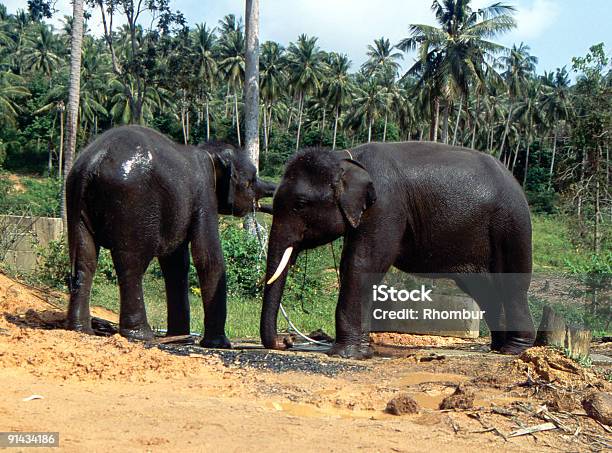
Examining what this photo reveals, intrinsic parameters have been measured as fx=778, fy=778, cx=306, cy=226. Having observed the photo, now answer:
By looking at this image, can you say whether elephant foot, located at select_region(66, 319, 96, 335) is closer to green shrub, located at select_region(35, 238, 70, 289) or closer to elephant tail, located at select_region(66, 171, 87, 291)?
elephant tail, located at select_region(66, 171, 87, 291)

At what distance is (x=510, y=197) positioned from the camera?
9414mm

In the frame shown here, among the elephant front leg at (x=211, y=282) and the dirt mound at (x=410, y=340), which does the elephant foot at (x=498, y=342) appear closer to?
the dirt mound at (x=410, y=340)

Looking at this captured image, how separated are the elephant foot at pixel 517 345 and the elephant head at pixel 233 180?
3434 millimetres

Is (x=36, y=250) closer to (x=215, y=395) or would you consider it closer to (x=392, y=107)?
(x=215, y=395)

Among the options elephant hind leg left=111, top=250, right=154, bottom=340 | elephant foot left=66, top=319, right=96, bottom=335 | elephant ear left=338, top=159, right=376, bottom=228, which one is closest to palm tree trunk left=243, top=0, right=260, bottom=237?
elephant ear left=338, top=159, right=376, bottom=228

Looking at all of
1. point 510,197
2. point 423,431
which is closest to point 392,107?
point 510,197

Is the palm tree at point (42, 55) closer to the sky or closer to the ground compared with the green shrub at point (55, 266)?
closer to the sky

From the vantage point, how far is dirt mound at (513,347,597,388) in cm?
668

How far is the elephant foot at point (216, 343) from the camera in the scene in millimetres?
9047

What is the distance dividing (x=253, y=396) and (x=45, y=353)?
199 cm

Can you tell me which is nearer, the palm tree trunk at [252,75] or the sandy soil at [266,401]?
the sandy soil at [266,401]

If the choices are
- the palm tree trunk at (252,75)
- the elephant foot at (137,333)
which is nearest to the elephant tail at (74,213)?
the elephant foot at (137,333)

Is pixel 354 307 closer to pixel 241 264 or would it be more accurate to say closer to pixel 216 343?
pixel 216 343

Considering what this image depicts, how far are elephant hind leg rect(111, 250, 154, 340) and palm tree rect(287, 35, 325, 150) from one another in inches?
2376
